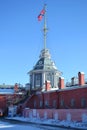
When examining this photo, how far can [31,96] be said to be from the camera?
196 feet

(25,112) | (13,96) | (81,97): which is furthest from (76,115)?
(13,96)

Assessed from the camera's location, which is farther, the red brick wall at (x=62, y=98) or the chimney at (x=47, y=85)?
the chimney at (x=47, y=85)

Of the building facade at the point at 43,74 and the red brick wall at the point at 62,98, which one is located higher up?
the building facade at the point at 43,74

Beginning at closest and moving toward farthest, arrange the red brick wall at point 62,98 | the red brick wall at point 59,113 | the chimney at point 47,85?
the red brick wall at point 59,113
the red brick wall at point 62,98
the chimney at point 47,85

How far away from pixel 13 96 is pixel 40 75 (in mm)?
6710

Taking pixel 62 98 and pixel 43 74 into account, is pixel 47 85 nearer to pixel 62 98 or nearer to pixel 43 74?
pixel 43 74

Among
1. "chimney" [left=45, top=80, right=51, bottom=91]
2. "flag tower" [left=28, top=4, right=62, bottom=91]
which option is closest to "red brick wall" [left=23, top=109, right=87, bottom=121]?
"chimney" [left=45, top=80, right=51, bottom=91]

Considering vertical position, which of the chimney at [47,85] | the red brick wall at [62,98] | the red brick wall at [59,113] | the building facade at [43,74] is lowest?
the red brick wall at [59,113]

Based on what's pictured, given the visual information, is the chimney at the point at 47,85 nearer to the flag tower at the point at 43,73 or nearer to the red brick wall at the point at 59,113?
the flag tower at the point at 43,73

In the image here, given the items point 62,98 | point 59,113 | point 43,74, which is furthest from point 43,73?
point 59,113

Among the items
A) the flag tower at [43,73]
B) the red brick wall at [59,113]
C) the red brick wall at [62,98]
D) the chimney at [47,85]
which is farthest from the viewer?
the flag tower at [43,73]

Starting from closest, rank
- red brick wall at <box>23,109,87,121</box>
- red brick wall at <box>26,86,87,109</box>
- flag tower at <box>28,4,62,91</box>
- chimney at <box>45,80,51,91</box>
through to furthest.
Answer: red brick wall at <box>23,109,87,121</box> → red brick wall at <box>26,86,87,109</box> → chimney at <box>45,80,51,91</box> → flag tower at <box>28,4,62,91</box>

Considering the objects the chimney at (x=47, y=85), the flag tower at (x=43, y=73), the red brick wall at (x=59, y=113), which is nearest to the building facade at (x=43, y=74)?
the flag tower at (x=43, y=73)

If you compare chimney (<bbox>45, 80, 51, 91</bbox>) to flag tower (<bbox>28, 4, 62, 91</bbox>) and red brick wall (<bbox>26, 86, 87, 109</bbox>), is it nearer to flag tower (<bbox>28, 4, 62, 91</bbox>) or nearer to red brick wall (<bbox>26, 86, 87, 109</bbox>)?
red brick wall (<bbox>26, 86, 87, 109</bbox>)
